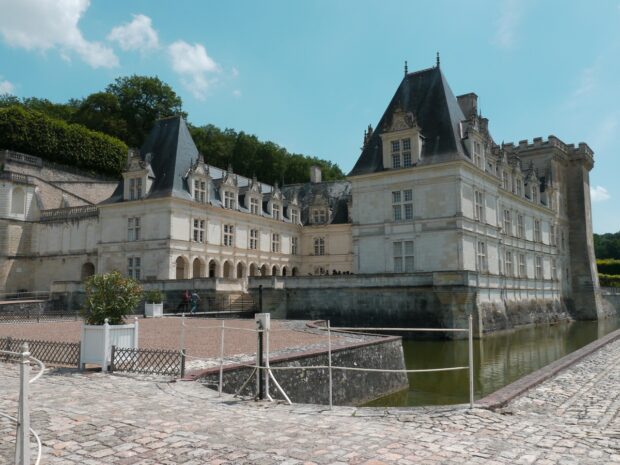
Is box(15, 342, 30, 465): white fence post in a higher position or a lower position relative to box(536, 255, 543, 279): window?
lower

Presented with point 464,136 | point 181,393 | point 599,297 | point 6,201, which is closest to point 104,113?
point 6,201

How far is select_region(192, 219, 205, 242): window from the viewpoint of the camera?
3808 cm

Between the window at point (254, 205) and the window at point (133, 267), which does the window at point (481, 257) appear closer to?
the window at point (254, 205)

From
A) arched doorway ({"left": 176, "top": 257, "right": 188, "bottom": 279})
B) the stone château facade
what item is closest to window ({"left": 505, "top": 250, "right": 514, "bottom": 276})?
the stone château facade

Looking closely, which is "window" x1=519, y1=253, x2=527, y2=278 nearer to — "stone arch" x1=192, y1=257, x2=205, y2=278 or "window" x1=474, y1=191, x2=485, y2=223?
"window" x1=474, y1=191, x2=485, y2=223

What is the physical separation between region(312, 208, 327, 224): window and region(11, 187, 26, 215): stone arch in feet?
79.0

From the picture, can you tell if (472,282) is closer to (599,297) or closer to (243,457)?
(243,457)

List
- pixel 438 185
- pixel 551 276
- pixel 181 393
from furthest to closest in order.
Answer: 1. pixel 551 276
2. pixel 438 185
3. pixel 181 393

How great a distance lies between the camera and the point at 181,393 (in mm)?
9266

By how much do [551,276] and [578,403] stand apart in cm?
3923

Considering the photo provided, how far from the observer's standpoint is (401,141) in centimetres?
3133

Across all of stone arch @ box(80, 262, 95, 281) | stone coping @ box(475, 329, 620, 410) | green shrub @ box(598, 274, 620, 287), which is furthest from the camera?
green shrub @ box(598, 274, 620, 287)

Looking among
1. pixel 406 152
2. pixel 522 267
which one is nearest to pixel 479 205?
pixel 406 152

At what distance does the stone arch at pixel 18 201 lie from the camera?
42312 millimetres
